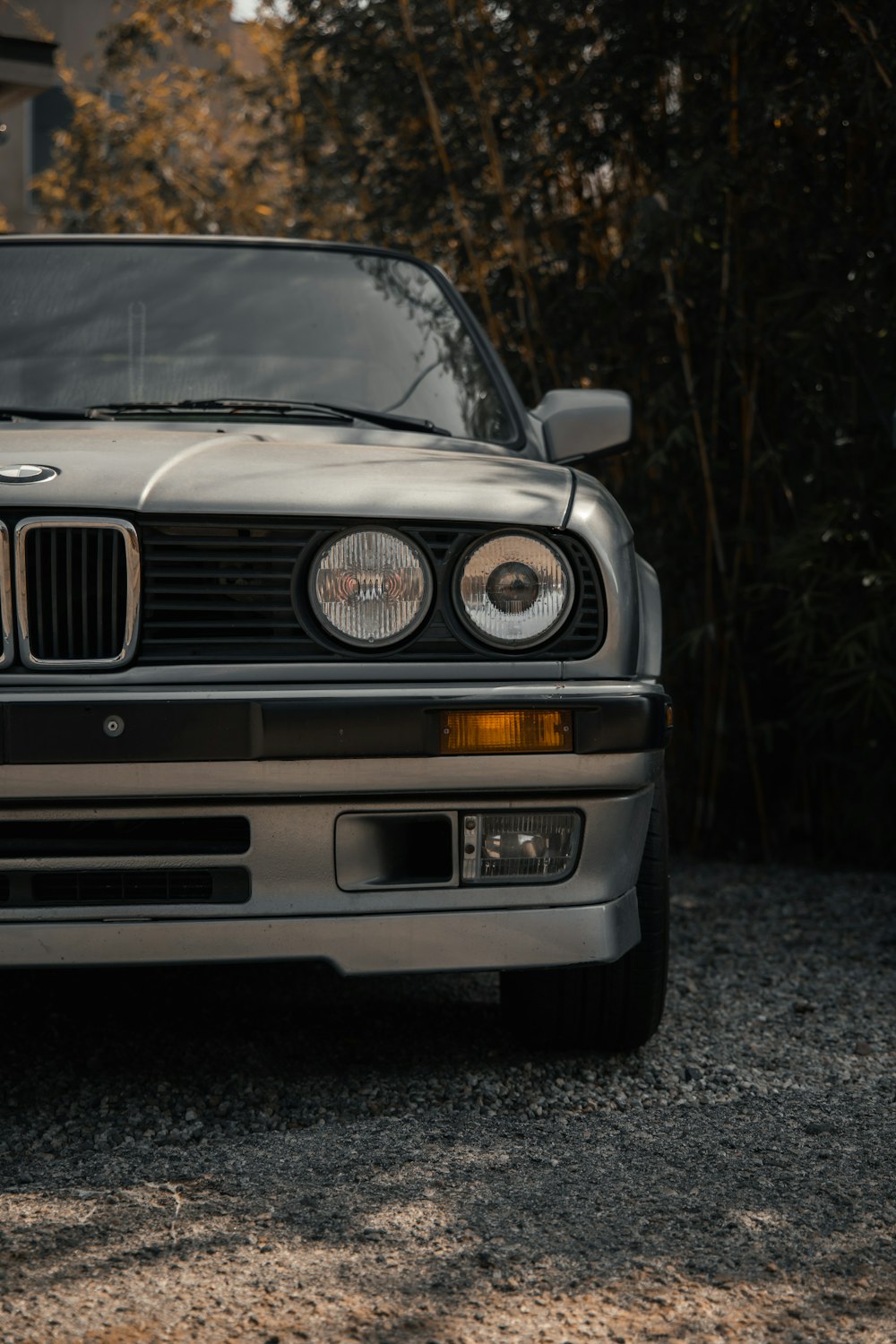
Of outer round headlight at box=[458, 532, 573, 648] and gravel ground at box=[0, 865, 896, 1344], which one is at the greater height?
outer round headlight at box=[458, 532, 573, 648]

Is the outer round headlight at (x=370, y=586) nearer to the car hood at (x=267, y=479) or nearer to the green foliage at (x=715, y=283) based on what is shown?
the car hood at (x=267, y=479)

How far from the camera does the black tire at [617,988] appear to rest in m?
2.79

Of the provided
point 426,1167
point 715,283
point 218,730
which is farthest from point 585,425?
point 715,283

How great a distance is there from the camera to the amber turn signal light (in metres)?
2.38

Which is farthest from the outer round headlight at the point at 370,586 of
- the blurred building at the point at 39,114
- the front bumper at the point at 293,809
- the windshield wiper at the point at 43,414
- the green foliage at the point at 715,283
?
the blurred building at the point at 39,114

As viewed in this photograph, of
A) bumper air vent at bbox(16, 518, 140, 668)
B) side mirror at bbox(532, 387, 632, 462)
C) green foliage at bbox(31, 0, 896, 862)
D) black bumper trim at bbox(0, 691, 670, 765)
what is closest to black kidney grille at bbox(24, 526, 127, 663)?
bumper air vent at bbox(16, 518, 140, 668)

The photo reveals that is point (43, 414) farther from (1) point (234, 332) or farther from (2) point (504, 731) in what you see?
(2) point (504, 731)

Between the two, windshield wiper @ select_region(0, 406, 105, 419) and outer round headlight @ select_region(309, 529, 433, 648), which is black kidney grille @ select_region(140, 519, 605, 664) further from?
windshield wiper @ select_region(0, 406, 105, 419)

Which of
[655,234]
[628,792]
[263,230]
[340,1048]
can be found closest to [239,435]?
[628,792]

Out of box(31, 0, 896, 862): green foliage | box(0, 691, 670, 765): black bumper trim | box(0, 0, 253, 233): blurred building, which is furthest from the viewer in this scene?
box(0, 0, 253, 233): blurred building

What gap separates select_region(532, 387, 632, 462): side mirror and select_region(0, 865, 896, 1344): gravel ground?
1263 millimetres

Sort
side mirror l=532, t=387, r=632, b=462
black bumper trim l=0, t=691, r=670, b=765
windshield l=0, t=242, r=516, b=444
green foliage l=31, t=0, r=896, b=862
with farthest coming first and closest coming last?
green foliage l=31, t=0, r=896, b=862, side mirror l=532, t=387, r=632, b=462, windshield l=0, t=242, r=516, b=444, black bumper trim l=0, t=691, r=670, b=765

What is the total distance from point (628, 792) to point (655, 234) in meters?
2.67

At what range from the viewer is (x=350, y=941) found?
2.43 m
